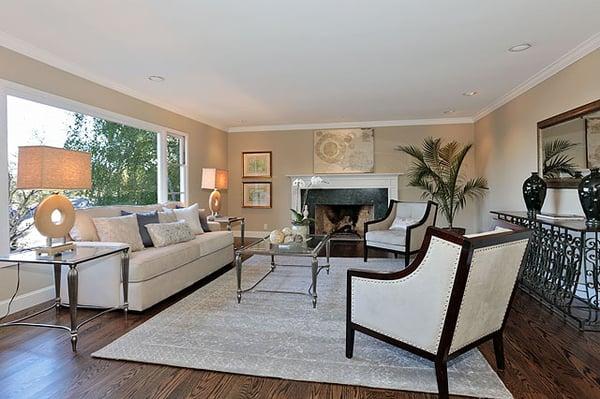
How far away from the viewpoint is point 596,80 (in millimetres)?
3158

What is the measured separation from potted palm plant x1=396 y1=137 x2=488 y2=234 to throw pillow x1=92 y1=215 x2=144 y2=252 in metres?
5.01

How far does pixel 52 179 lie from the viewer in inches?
100

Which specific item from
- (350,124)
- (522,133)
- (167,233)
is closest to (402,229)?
(522,133)

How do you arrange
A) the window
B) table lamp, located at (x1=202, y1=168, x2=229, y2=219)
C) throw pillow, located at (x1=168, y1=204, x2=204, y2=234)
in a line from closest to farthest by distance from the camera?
throw pillow, located at (x1=168, y1=204, x2=204, y2=234)
the window
table lamp, located at (x1=202, y1=168, x2=229, y2=219)

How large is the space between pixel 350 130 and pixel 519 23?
4356 millimetres

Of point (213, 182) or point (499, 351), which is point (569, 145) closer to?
point (499, 351)

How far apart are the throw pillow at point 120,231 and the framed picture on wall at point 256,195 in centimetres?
404

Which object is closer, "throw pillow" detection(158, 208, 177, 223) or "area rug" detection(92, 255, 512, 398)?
"area rug" detection(92, 255, 512, 398)

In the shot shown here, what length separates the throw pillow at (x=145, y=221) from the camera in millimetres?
3770

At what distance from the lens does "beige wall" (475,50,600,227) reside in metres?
3.41

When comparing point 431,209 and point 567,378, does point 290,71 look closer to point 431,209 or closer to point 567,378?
point 431,209

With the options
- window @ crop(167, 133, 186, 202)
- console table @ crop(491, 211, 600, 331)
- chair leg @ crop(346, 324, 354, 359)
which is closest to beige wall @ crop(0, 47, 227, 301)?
window @ crop(167, 133, 186, 202)

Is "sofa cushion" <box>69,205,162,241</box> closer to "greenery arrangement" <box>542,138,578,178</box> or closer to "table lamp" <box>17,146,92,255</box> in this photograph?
"table lamp" <box>17,146,92,255</box>

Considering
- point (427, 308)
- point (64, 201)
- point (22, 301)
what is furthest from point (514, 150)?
point (22, 301)
